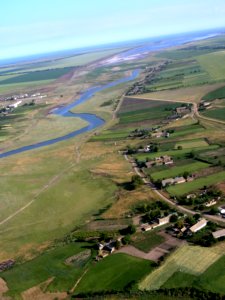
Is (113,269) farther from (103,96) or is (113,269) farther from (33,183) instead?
(103,96)

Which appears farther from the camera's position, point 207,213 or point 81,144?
point 81,144

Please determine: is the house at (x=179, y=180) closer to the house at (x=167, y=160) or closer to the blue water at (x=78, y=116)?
the house at (x=167, y=160)

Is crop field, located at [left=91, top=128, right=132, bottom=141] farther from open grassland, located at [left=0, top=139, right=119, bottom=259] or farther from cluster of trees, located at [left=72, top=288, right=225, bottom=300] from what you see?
cluster of trees, located at [left=72, top=288, right=225, bottom=300]

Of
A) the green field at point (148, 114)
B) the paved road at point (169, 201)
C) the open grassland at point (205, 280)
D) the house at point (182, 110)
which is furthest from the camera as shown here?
the green field at point (148, 114)

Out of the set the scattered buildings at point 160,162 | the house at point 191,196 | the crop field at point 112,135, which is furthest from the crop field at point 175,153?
the house at point 191,196

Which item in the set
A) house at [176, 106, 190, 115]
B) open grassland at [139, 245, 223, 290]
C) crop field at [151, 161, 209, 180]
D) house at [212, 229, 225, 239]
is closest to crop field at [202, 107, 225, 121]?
house at [176, 106, 190, 115]

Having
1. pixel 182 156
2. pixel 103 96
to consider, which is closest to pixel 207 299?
pixel 182 156

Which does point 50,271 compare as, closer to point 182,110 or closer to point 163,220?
point 163,220
